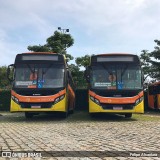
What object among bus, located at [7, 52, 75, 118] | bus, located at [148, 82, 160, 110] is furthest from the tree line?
bus, located at [7, 52, 75, 118]

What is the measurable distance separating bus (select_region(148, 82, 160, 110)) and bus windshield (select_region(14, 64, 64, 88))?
14.0 m

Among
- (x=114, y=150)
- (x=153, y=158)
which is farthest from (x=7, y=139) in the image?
(x=153, y=158)

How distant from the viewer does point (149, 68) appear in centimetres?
4759

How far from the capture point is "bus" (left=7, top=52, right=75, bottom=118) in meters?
16.2

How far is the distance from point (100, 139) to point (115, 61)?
842 centimetres

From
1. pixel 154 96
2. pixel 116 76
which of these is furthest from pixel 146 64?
pixel 116 76

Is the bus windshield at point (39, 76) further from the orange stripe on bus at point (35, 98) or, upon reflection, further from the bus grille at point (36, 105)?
the bus grille at point (36, 105)

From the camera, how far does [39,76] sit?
659 inches

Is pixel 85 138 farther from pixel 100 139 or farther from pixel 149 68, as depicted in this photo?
pixel 149 68

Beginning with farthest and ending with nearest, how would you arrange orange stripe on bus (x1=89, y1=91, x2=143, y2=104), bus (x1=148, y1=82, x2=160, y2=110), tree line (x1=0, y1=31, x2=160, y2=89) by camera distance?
tree line (x1=0, y1=31, x2=160, y2=89) < bus (x1=148, y1=82, x2=160, y2=110) < orange stripe on bus (x1=89, y1=91, x2=143, y2=104)

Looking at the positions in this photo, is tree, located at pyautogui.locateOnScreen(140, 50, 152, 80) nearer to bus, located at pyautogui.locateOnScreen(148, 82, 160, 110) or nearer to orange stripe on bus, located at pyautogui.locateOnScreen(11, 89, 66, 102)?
bus, located at pyautogui.locateOnScreen(148, 82, 160, 110)

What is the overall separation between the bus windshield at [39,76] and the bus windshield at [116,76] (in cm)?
163

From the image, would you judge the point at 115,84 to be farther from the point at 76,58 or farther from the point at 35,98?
the point at 76,58

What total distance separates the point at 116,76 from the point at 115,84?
413mm
